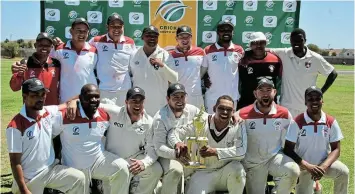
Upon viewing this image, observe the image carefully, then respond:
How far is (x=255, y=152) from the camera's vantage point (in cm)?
611

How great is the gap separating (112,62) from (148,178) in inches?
91.4

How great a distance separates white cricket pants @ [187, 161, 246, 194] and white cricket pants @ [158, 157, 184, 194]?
8.3 inches

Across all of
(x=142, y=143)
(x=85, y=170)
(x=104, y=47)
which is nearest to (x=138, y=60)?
(x=104, y=47)

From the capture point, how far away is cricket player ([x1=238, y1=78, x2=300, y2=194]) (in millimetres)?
6035

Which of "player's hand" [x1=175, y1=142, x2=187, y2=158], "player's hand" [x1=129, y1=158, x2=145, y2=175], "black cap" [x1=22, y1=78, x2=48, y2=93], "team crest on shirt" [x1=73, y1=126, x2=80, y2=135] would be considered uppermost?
"black cap" [x1=22, y1=78, x2=48, y2=93]

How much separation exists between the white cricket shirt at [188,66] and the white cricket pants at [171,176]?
1867 millimetres

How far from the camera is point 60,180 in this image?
5.43 meters

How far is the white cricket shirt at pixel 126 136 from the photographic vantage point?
19.4ft

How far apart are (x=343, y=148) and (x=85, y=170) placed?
7.20 metres

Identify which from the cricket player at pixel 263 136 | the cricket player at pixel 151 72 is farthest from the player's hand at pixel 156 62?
the cricket player at pixel 263 136

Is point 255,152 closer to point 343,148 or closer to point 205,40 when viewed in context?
point 205,40

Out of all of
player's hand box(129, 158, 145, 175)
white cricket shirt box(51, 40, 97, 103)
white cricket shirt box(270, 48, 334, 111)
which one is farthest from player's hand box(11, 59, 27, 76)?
white cricket shirt box(270, 48, 334, 111)

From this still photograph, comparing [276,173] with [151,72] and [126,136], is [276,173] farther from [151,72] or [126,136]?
[151,72]

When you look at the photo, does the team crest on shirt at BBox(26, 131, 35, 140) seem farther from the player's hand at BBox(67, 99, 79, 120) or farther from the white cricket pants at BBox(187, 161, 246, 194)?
the white cricket pants at BBox(187, 161, 246, 194)
